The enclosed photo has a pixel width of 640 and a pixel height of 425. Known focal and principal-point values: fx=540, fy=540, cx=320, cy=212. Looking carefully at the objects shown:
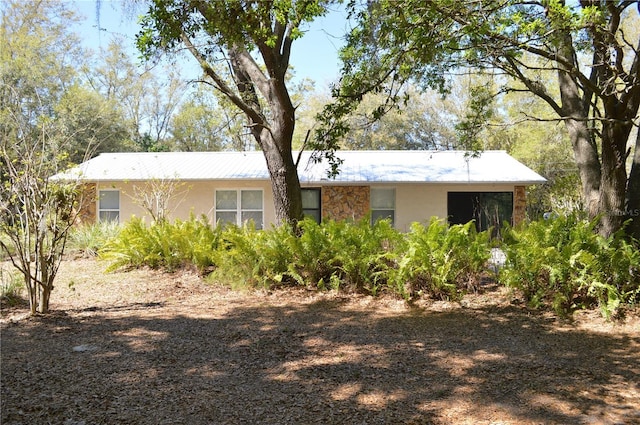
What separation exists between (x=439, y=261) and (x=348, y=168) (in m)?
9.95

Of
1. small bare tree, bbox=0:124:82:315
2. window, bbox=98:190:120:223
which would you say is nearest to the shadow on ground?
small bare tree, bbox=0:124:82:315

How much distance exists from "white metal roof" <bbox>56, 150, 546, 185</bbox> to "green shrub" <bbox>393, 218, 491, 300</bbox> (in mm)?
7268

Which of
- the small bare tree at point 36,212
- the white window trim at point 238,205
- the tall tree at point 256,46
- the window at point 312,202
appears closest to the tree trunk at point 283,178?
the tall tree at point 256,46

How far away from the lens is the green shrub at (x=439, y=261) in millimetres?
7145

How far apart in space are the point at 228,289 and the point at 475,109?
201 inches

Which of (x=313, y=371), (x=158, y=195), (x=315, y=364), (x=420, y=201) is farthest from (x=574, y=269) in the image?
(x=158, y=195)

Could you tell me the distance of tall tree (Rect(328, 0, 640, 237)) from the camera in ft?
19.9

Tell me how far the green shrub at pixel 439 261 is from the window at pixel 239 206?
9.41m

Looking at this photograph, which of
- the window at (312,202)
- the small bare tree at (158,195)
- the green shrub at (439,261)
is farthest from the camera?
the window at (312,202)

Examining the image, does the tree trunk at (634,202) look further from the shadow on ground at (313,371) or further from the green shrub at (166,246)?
the green shrub at (166,246)

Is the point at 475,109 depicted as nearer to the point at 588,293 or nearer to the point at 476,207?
the point at 588,293

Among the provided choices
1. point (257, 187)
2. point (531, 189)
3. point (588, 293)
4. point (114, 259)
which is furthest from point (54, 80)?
point (588, 293)

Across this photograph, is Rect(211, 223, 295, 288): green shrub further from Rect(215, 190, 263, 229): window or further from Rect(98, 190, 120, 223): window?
Rect(98, 190, 120, 223): window

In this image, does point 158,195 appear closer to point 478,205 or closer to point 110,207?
point 110,207
